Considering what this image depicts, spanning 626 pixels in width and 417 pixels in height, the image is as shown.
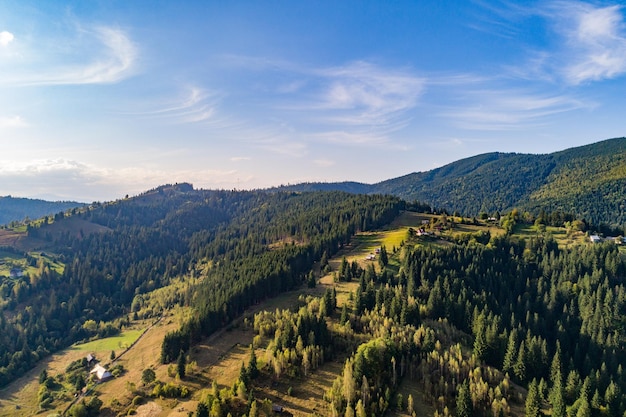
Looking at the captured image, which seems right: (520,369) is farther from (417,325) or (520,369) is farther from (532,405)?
(417,325)

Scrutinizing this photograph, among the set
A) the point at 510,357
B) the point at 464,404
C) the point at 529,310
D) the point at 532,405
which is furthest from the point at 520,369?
the point at 529,310

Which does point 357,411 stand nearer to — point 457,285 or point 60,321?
point 457,285

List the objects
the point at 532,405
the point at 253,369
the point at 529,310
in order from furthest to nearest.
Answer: the point at 529,310 → the point at 253,369 → the point at 532,405

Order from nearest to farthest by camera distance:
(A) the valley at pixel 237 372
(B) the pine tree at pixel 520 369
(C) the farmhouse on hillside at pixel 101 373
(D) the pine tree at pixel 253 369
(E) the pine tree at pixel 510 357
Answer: (A) the valley at pixel 237 372 < (D) the pine tree at pixel 253 369 < (B) the pine tree at pixel 520 369 < (E) the pine tree at pixel 510 357 < (C) the farmhouse on hillside at pixel 101 373

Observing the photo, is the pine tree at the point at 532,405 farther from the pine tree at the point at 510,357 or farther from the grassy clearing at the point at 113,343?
the grassy clearing at the point at 113,343

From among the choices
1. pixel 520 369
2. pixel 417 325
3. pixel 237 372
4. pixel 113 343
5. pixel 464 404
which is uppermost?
pixel 417 325

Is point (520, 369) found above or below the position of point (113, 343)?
above

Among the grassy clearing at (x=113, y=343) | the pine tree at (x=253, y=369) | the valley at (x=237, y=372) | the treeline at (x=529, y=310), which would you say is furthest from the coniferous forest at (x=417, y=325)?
the grassy clearing at (x=113, y=343)

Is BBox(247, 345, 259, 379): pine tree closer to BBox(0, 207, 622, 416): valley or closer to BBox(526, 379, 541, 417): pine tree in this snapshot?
BBox(0, 207, 622, 416): valley

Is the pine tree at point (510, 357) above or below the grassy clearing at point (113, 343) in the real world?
above

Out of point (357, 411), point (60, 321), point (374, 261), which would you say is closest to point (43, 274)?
point (60, 321)

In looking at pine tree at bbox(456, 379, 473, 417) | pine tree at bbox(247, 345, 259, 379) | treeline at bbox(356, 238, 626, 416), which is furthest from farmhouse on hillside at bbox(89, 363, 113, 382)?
pine tree at bbox(456, 379, 473, 417)
